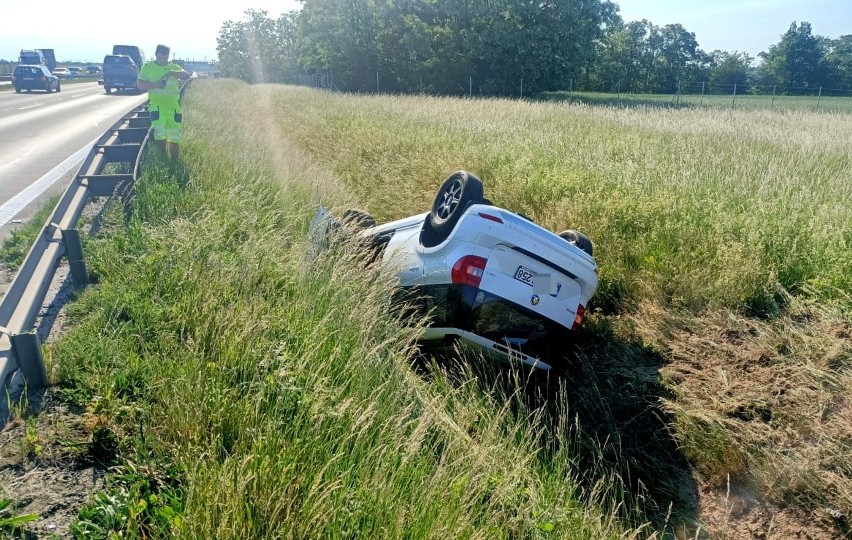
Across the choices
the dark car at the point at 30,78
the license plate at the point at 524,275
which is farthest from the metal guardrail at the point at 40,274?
the dark car at the point at 30,78

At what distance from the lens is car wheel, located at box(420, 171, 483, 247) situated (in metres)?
5.18

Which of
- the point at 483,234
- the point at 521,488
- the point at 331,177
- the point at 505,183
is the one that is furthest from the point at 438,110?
the point at 521,488

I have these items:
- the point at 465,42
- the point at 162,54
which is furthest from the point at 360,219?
the point at 465,42

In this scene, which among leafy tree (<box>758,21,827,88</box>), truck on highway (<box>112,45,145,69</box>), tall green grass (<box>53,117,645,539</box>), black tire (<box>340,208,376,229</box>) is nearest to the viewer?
tall green grass (<box>53,117,645,539</box>)

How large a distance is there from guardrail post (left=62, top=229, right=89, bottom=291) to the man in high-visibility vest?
18.3 feet

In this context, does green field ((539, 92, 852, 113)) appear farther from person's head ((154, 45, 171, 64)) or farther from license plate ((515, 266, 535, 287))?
license plate ((515, 266, 535, 287))

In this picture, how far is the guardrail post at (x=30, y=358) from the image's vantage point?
3.27 metres

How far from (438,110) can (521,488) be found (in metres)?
16.5

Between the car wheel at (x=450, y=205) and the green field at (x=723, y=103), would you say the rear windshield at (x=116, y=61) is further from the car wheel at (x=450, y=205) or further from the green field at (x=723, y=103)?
the car wheel at (x=450, y=205)

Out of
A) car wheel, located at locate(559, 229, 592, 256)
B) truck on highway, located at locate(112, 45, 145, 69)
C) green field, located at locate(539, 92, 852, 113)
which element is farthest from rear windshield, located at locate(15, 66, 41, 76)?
car wheel, located at locate(559, 229, 592, 256)

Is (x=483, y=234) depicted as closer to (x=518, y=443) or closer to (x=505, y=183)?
(x=518, y=443)

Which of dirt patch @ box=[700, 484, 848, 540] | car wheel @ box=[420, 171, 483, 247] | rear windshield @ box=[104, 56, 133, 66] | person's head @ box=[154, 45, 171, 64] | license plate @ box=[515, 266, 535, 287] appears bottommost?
dirt patch @ box=[700, 484, 848, 540]

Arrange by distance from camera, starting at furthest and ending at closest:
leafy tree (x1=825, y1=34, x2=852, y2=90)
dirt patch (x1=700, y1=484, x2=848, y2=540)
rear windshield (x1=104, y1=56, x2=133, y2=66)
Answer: leafy tree (x1=825, y1=34, x2=852, y2=90) → rear windshield (x1=104, y1=56, x2=133, y2=66) → dirt patch (x1=700, y1=484, x2=848, y2=540)

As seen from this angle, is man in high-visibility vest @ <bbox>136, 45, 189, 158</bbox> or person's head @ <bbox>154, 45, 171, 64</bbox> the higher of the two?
person's head @ <bbox>154, 45, 171, 64</bbox>
